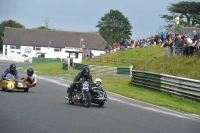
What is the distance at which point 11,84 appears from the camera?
23875 millimetres

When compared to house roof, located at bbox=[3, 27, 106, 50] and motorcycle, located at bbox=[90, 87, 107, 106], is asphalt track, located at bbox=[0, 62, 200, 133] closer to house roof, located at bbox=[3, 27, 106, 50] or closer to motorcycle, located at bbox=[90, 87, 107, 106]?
motorcycle, located at bbox=[90, 87, 107, 106]

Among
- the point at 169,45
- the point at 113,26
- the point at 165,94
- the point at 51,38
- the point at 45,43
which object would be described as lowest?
the point at 165,94

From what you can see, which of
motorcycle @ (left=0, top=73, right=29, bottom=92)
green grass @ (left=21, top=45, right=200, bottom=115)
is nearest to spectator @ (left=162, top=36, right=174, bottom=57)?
green grass @ (left=21, top=45, right=200, bottom=115)

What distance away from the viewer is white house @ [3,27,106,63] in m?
113

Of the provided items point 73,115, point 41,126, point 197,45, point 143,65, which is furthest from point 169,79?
point 41,126

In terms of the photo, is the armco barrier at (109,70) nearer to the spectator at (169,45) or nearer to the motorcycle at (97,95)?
the spectator at (169,45)

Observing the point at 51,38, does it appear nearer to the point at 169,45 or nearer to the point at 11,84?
the point at 169,45

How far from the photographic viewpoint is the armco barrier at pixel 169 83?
24.6 metres

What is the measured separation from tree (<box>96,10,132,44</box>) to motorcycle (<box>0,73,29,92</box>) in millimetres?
104285

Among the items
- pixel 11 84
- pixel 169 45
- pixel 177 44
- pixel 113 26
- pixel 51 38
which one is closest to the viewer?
pixel 11 84

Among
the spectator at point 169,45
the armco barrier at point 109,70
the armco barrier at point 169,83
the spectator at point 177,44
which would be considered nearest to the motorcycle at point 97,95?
the armco barrier at point 169,83

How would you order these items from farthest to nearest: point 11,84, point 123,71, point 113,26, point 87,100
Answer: point 113,26 → point 123,71 → point 11,84 → point 87,100

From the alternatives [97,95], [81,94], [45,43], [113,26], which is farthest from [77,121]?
[113,26]

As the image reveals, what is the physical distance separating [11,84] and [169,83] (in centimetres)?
898
